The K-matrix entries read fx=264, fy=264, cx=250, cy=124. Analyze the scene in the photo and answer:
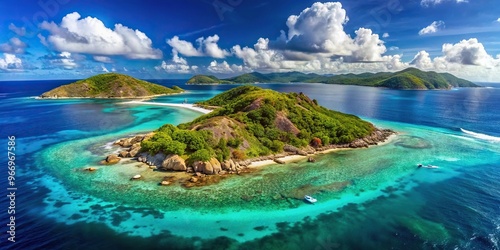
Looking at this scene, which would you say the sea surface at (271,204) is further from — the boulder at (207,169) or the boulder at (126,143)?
the boulder at (207,169)

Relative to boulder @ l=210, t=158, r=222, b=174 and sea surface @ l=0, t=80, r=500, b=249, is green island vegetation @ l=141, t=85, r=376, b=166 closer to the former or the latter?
boulder @ l=210, t=158, r=222, b=174

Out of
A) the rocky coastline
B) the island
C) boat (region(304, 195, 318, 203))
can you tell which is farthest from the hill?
boat (region(304, 195, 318, 203))

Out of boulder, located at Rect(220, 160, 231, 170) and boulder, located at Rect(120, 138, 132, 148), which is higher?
boulder, located at Rect(120, 138, 132, 148)

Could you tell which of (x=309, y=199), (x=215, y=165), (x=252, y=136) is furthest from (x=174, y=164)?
(x=309, y=199)

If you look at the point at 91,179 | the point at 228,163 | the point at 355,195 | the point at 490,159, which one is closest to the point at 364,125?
the point at 490,159

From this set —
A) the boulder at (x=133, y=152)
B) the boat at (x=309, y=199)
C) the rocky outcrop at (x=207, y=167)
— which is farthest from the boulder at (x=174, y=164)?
the boat at (x=309, y=199)

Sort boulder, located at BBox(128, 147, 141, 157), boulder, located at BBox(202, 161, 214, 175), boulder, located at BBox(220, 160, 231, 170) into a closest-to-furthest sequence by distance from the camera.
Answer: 1. boulder, located at BBox(202, 161, 214, 175)
2. boulder, located at BBox(220, 160, 231, 170)
3. boulder, located at BBox(128, 147, 141, 157)
